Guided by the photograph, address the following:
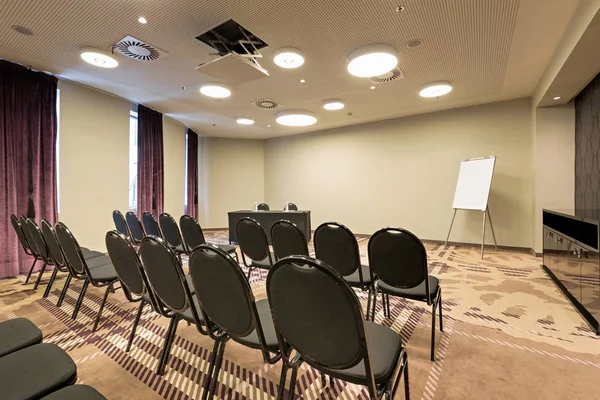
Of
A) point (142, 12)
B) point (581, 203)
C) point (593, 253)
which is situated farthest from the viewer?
point (581, 203)

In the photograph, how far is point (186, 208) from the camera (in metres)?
8.27

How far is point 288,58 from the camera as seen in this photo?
3.64m

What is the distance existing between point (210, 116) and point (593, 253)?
699cm

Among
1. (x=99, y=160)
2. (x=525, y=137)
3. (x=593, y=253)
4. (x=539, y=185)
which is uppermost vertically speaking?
(x=525, y=137)

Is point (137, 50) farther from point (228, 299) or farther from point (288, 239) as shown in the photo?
point (228, 299)

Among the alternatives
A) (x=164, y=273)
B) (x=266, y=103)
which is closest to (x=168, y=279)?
(x=164, y=273)

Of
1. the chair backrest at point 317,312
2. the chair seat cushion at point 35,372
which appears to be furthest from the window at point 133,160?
the chair backrest at point 317,312

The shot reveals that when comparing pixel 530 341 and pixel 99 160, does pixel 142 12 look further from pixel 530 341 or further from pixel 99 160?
pixel 530 341

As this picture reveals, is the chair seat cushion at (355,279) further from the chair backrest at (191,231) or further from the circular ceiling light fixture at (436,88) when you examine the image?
the circular ceiling light fixture at (436,88)

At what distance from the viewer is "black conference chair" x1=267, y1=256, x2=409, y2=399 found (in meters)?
1.05

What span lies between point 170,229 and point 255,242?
1.53m

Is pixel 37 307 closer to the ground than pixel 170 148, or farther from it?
closer to the ground

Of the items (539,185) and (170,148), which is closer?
(539,185)

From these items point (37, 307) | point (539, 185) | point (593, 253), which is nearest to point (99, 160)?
point (37, 307)
